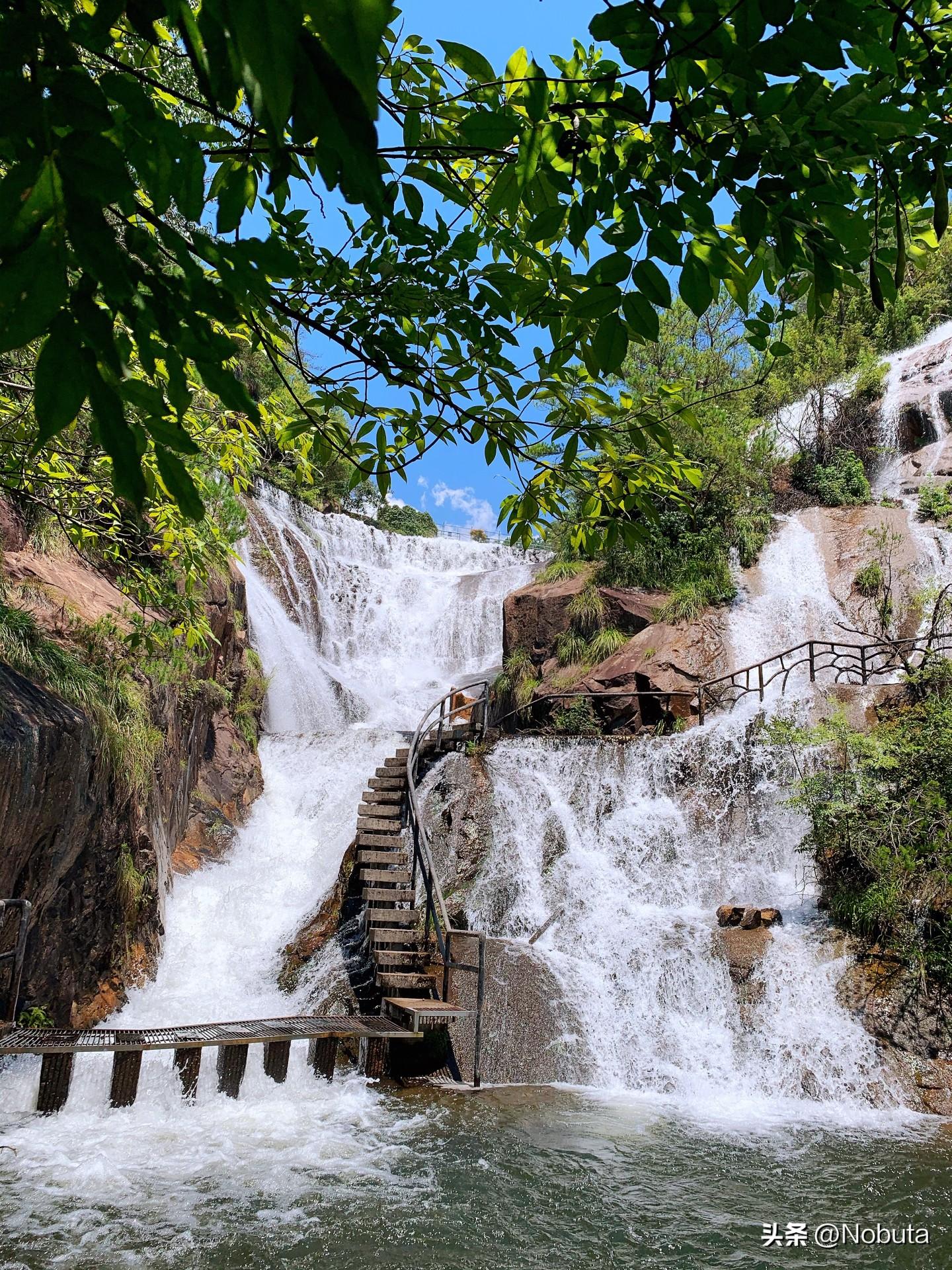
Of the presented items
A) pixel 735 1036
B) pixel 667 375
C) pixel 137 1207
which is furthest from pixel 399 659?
pixel 137 1207

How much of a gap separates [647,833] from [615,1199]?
21.2ft

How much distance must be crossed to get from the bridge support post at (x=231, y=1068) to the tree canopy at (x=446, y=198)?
5964mm

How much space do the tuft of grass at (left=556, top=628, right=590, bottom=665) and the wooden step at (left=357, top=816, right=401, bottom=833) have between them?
23.5ft

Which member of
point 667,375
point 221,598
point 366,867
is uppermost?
point 667,375

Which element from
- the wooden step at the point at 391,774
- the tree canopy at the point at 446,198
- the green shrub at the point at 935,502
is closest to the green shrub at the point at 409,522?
the green shrub at the point at 935,502

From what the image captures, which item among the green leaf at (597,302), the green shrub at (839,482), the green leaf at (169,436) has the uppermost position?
the green shrub at (839,482)

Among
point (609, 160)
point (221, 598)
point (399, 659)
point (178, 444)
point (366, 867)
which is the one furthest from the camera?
point (399, 659)

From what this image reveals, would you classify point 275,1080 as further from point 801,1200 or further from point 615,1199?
point 801,1200

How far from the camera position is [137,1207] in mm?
5117

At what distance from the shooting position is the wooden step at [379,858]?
10.9m

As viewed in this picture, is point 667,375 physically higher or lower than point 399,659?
higher

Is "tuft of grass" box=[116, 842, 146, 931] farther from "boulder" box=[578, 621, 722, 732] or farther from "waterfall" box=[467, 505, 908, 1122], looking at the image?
"boulder" box=[578, 621, 722, 732]

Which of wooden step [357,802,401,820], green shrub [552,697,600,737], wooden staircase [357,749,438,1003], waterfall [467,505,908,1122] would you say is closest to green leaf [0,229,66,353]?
waterfall [467,505,908,1122]

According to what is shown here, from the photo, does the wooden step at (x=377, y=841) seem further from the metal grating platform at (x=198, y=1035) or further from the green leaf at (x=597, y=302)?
the green leaf at (x=597, y=302)
